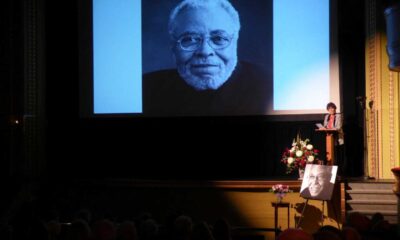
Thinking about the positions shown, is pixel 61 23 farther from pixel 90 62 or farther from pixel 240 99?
pixel 240 99

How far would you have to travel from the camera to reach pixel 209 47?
11.0 metres

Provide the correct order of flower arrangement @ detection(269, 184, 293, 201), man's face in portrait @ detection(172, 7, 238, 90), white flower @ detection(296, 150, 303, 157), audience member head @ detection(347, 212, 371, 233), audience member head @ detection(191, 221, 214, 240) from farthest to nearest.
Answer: man's face in portrait @ detection(172, 7, 238, 90) → white flower @ detection(296, 150, 303, 157) → flower arrangement @ detection(269, 184, 293, 201) → audience member head @ detection(347, 212, 371, 233) → audience member head @ detection(191, 221, 214, 240)

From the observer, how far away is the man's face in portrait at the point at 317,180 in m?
7.73

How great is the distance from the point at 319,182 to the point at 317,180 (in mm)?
43

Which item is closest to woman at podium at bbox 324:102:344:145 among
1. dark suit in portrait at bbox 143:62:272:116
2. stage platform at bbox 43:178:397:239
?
stage platform at bbox 43:178:397:239

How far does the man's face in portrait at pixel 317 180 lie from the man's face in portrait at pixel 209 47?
144 inches

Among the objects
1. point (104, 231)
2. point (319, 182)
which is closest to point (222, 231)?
point (104, 231)

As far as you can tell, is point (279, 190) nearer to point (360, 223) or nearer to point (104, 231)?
point (360, 223)

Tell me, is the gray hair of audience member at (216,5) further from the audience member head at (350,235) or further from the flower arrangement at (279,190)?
the audience member head at (350,235)

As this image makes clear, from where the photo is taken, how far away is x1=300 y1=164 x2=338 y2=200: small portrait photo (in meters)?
7.66

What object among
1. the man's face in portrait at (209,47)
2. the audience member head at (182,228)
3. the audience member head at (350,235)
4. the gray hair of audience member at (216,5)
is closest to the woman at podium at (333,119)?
the man's face in portrait at (209,47)

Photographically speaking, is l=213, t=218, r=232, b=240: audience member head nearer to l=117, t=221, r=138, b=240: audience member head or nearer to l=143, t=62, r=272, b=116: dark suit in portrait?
l=117, t=221, r=138, b=240: audience member head

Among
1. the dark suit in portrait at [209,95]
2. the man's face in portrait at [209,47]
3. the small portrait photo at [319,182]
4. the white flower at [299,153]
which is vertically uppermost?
the man's face in portrait at [209,47]

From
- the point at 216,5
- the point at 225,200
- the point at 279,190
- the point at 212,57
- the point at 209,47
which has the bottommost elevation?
the point at 225,200
